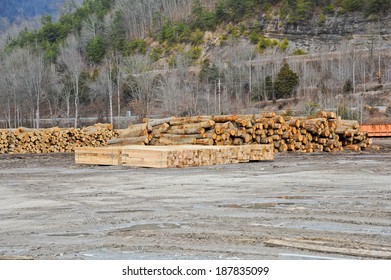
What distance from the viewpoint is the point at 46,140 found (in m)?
29.9

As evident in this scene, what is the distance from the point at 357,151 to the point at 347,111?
19564 millimetres

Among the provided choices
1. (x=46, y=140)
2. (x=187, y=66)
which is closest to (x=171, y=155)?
(x=46, y=140)

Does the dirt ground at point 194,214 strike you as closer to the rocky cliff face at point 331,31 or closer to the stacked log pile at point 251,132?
the stacked log pile at point 251,132

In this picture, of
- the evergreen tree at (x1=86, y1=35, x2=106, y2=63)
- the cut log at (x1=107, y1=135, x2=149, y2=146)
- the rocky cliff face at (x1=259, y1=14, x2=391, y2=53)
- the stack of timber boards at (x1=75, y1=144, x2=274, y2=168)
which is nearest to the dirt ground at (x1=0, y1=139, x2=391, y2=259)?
the stack of timber boards at (x1=75, y1=144, x2=274, y2=168)

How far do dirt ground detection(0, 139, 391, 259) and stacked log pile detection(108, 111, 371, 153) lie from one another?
19.8 feet

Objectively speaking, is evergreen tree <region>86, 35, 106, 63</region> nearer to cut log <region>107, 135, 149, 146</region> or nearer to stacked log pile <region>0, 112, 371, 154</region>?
stacked log pile <region>0, 112, 371, 154</region>

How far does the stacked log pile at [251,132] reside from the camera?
21703mm

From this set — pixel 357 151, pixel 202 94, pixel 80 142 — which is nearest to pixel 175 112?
pixel 202 94

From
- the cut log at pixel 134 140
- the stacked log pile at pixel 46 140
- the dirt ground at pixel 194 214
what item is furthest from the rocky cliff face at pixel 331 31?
the dirt ground at pixel 194 214

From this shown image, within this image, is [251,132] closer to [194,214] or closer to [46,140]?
[46,140]

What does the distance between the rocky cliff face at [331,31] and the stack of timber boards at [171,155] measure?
59942mm

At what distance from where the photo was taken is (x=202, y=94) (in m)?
61.5
